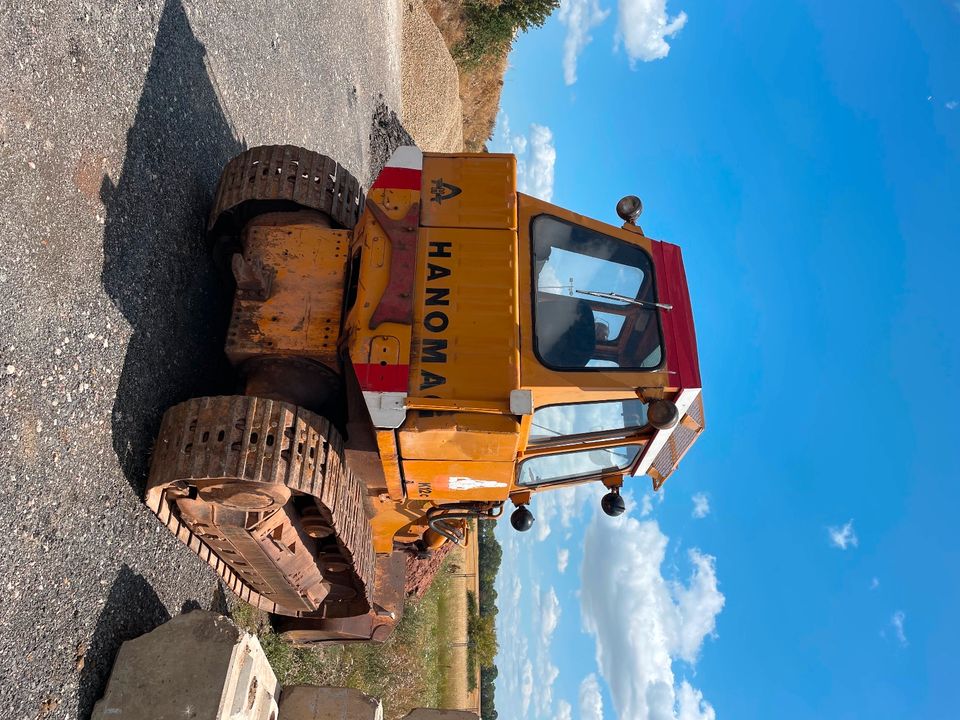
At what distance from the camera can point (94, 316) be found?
14.9 feet

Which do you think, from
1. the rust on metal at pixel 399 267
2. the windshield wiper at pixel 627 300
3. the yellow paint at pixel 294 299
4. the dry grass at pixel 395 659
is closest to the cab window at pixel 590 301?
the windshield wiper at pixel 627 300

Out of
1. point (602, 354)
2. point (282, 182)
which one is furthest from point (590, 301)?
point (282, 182)

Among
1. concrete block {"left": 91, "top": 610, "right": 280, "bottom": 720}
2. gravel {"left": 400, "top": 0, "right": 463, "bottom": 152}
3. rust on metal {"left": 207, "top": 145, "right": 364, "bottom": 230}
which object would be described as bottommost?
concrete block {"left": 91, "top": 610, "right": 280, "bottom": 720}

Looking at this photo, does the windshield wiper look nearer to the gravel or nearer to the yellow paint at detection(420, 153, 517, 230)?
the yellow paint at detection(420, 153, 517, 230)

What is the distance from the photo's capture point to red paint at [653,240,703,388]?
5.01 m

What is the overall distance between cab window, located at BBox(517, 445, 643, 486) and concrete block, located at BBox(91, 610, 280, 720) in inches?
97.8

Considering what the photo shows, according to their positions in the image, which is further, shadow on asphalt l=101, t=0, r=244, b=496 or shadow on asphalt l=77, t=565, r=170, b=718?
shadow on asphalt l=101, t=0, r=244, b=496

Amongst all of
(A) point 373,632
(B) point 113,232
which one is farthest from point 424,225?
(A) point 373,632

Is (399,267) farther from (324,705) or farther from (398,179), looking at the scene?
(324,705)

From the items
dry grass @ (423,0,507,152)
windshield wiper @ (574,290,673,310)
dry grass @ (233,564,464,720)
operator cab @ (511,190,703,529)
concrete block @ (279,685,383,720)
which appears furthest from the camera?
dry grass @ (423,0,507,152)

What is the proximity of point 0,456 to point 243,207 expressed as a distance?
9.52 ft

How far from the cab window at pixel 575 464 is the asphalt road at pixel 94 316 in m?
2.88

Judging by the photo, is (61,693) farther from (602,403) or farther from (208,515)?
(602,403)

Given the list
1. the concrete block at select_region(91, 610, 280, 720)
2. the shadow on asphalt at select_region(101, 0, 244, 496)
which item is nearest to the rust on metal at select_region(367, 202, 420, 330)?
the shadow on asphalt at select_region(101, 0, 244, 496)
